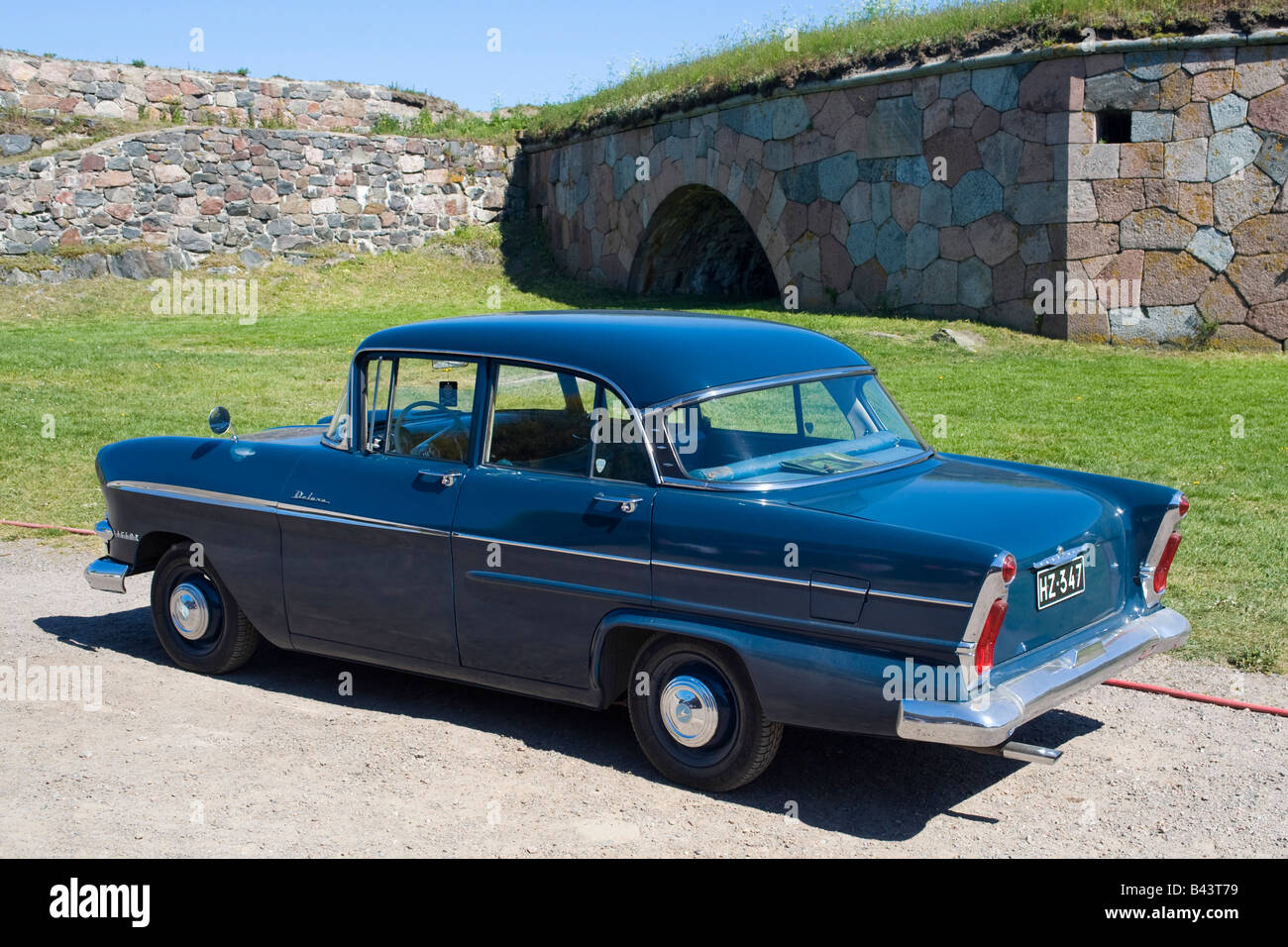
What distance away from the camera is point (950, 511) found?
4223mm

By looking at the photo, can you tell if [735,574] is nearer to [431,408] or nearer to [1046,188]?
[431,408]

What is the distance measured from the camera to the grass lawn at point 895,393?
758cm

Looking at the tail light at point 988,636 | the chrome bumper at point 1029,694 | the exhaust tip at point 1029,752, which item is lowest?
the exhaust tip at point 1029,752

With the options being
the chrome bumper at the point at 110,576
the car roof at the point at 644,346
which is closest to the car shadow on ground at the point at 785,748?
the chrome bumper at the point at 110,576

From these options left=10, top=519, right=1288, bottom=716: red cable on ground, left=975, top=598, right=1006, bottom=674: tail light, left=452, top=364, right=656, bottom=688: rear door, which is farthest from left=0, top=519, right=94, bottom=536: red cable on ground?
left=975, top=598, right=1006, bottom=674: tail light

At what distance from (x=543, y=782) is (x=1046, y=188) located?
39.2 feet

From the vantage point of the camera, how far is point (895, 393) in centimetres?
1247

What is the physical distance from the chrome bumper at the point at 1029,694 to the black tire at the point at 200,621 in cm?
308

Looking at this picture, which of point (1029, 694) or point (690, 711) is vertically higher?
point (1029, 694)

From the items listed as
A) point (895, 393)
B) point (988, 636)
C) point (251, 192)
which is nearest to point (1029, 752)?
point (988, 636)

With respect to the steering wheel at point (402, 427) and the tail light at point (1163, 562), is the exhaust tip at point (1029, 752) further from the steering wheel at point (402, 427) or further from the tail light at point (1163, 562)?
the steering wheel at point (402, 427)
